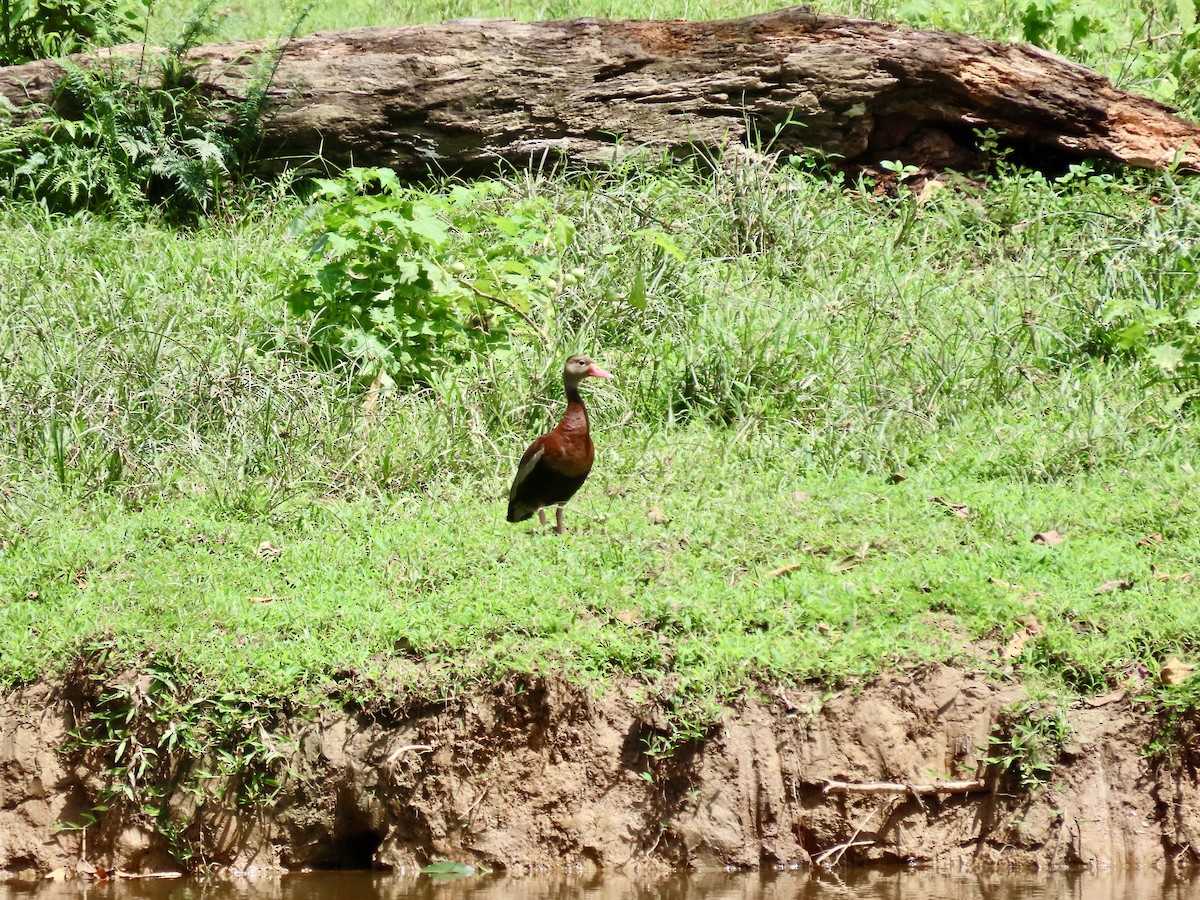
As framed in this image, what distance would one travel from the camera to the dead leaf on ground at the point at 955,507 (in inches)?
234

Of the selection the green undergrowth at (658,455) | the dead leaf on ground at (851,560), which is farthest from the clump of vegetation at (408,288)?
the dead leaf on ground at (851,560)

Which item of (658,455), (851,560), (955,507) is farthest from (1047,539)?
(658,455)

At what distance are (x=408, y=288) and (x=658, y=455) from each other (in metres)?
1.65

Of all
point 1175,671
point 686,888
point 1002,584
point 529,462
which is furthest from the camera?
point 529,462

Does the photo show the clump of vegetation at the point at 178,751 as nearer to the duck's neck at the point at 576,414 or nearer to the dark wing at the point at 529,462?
the dark wing at the point at 529,462

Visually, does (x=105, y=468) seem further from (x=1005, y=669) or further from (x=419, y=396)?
(x=1005, y=669)

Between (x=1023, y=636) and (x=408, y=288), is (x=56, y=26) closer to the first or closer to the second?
(x=408, y=288)

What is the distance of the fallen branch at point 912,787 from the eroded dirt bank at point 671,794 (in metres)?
0.02

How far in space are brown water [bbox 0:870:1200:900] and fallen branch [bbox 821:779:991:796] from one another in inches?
10.4

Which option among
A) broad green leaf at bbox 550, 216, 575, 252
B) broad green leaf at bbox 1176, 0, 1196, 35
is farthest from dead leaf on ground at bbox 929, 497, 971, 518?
broad green leaf at bbox 1176, 0, 1196, 35

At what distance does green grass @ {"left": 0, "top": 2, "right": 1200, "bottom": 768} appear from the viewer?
192 inches

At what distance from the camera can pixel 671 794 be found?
464 centimetres

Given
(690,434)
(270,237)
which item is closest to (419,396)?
(690,434)

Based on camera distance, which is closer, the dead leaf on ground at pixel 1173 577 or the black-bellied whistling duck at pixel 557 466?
the dead leaf on ground at pixel 1173 577
